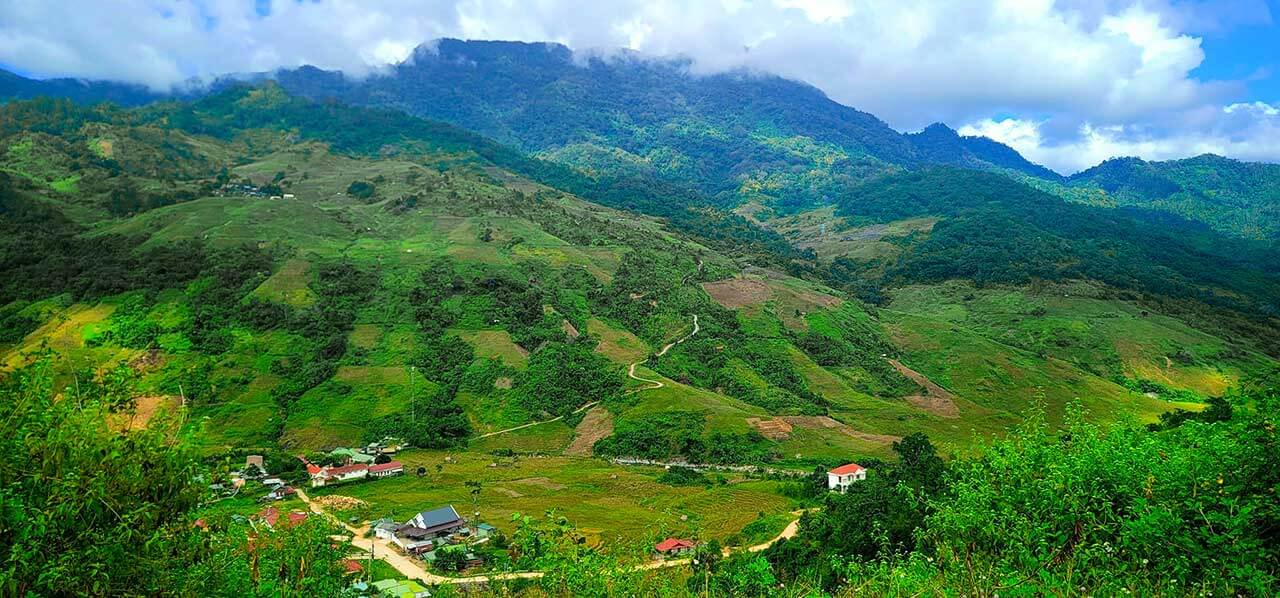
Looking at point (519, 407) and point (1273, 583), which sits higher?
point (1273, 583)

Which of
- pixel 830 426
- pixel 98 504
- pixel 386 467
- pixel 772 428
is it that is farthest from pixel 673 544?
pixel 830 426

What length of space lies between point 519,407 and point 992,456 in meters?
80.1

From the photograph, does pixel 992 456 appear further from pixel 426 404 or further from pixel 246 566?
pixel 426 404

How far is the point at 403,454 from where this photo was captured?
3056 inches

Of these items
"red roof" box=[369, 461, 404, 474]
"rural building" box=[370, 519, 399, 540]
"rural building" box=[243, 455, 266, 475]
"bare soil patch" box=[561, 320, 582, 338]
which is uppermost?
"bare soil patch" box=[561, 320, 582, 338]

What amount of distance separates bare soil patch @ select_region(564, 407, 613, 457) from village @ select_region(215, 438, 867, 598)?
20167 mm

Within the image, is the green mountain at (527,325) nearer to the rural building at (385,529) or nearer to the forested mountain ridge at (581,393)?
the forested mountain ridge at (581,393)

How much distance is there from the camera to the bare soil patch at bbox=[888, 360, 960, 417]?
9831 cm

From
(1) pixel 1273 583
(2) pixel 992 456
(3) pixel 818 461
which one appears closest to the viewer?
(1) pixel 1273 583

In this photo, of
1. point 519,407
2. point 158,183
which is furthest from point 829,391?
point 158,183

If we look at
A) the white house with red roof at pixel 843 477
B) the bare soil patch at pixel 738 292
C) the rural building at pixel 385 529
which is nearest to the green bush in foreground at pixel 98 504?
the rural building at pixel 385 529

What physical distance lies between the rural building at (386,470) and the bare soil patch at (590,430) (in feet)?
65.8

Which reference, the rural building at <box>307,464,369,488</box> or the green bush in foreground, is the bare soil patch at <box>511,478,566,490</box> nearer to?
the rural building at <box>307,464,369,488</box>

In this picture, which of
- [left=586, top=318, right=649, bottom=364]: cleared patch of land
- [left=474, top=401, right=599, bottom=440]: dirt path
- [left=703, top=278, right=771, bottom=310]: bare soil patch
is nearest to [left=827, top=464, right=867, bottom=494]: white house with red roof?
[left=474, top=401, right=599, bottom=440]: dirt path
